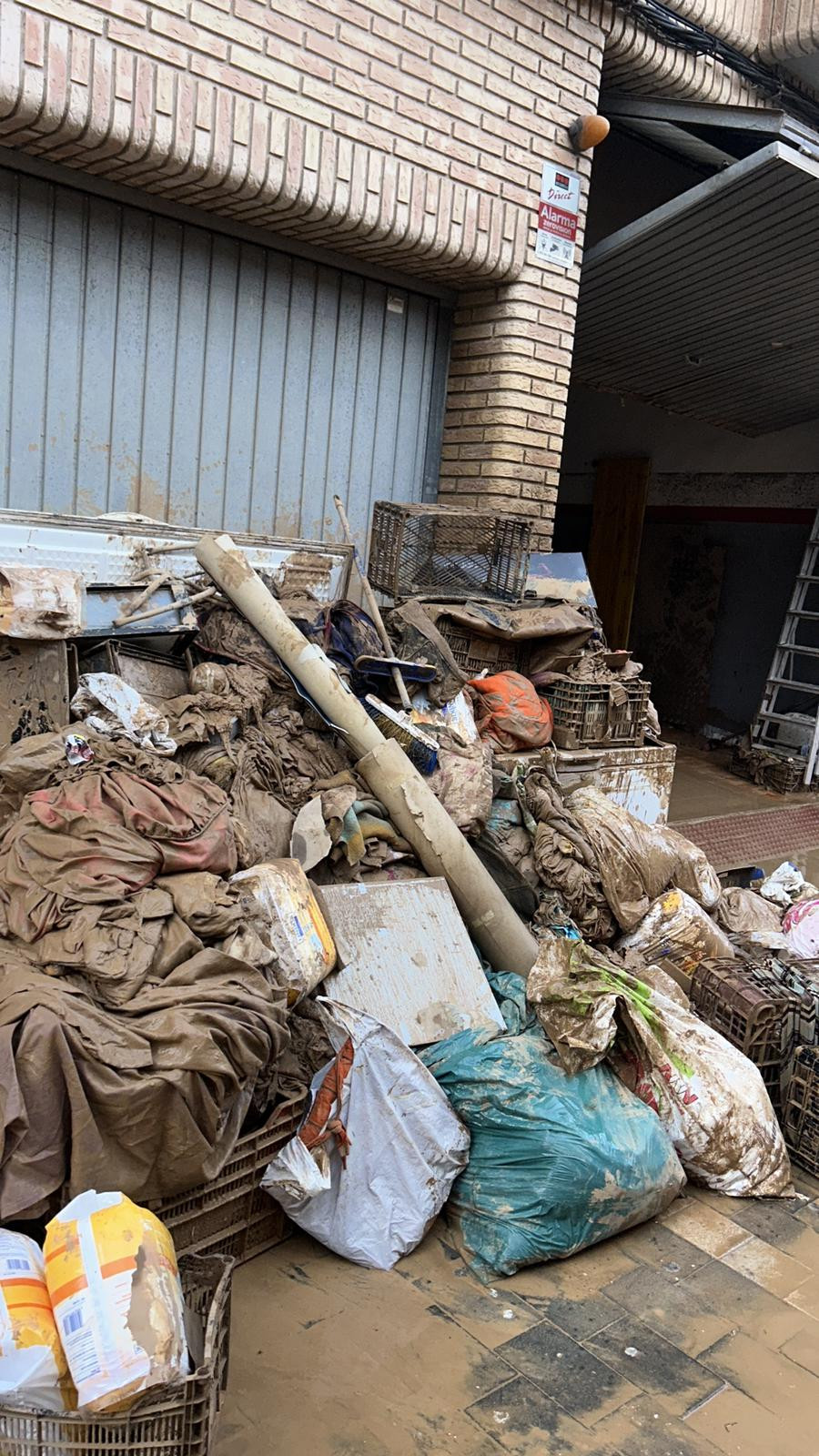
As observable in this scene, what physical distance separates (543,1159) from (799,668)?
741 cm

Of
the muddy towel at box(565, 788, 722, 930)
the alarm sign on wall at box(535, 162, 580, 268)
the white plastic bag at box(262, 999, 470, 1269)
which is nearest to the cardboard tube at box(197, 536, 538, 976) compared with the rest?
the muddy towel at box(565, 788, 722, 930)

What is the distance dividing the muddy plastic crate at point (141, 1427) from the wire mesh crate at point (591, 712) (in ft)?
11.4

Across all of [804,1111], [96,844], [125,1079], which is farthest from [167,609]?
[804,1111]

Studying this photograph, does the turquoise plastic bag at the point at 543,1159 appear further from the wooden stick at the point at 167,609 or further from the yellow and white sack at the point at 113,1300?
the wooden stick at the point at 167,609

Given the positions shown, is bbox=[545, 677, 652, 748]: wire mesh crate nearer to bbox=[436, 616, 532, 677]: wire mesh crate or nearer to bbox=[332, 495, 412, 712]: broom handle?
bbox=[436, 616, 532, 677]: wire mesh crate

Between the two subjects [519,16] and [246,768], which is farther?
[519,16]

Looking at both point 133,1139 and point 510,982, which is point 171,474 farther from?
point 133,1139

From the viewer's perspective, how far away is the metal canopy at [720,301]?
5504 mm

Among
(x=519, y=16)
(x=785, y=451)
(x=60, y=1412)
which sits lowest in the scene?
(x=60, y=1412)

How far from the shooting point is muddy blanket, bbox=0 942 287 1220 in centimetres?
231

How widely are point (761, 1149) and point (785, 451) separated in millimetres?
7537

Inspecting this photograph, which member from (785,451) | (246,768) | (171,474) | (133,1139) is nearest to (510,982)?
(246,768)

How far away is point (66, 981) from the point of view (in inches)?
104

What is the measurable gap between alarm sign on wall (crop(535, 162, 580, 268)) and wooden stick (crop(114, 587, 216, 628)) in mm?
2752
